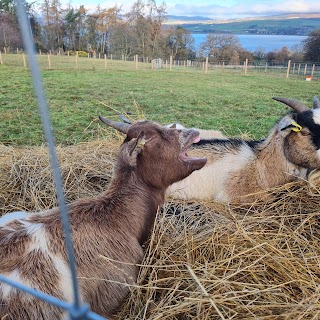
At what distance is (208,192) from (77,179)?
1.67 m

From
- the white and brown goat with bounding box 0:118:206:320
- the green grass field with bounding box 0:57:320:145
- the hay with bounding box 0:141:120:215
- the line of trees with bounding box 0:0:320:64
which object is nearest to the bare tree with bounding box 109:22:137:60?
the line of trees with bounding box 0:0:320:64

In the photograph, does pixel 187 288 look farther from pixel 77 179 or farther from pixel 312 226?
pixel 77 179

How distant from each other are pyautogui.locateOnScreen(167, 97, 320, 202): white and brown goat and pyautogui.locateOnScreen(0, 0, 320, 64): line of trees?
37.4 meters

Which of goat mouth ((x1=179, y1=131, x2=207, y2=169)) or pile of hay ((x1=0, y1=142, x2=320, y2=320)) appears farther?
goat mouth ((x1=179, y1=131, x2=207, y2=169))

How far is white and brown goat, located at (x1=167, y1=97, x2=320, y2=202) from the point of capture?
13.3 feet

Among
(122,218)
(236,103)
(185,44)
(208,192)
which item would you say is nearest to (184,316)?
(122,218)

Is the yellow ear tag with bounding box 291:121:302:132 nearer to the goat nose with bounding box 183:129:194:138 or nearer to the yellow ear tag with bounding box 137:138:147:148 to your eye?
the goat nose with bounding box 183:129:194:138

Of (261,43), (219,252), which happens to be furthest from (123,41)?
(219,252)

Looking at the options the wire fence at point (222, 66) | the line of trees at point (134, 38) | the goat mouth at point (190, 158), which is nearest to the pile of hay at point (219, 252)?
the goat mouth at point (190, 158)

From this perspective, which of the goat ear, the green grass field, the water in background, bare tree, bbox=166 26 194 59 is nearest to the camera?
the goat ear

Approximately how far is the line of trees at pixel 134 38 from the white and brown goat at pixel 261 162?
3740cm

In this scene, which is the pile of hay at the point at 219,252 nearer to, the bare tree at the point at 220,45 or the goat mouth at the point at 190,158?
the goat mouth at the point at 190,158

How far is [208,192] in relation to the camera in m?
4.40

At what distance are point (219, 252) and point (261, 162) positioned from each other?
165 centimetres
